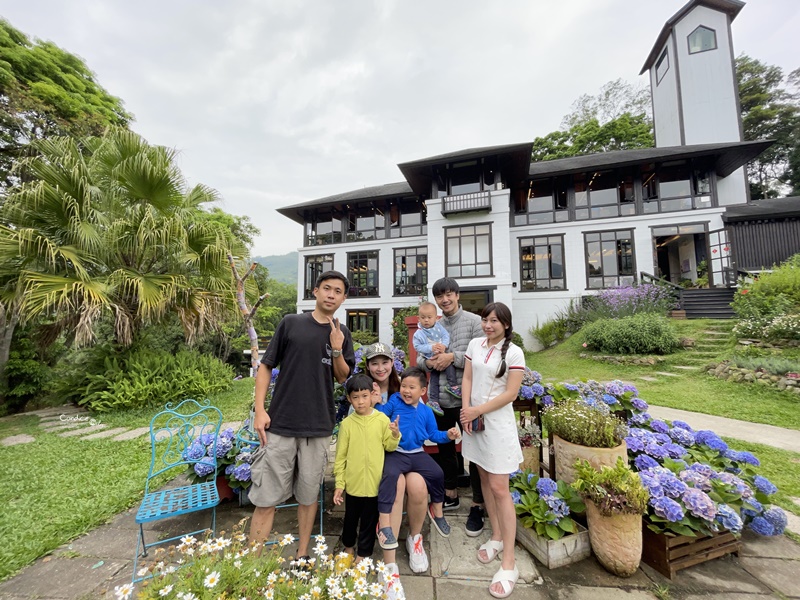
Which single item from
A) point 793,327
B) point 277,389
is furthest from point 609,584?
point 793,327

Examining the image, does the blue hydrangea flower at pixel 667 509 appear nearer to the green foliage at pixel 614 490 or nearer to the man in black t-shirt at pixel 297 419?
the green foliage at pixel 614 490

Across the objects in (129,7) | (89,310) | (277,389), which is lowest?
(277,389)

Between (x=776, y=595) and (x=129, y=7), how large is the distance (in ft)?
40.4

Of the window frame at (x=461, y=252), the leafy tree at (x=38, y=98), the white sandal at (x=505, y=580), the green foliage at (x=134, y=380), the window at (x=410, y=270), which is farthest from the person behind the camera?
the window at (x=410, y=270)

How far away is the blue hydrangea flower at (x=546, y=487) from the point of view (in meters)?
2.08

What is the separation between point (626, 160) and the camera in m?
13.6

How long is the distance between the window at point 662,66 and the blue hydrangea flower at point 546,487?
2527 cm

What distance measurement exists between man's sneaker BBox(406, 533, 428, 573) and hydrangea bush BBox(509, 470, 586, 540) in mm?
708

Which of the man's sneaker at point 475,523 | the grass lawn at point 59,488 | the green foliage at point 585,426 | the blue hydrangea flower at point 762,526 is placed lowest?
the grass lawn at point 59,488

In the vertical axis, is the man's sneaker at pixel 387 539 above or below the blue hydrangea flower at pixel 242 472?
below

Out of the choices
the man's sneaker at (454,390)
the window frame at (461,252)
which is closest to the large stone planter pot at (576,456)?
the man's sneaker at (454,390)

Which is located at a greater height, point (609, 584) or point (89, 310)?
point (89, 310)

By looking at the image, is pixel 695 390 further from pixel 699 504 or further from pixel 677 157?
pixel 677 157

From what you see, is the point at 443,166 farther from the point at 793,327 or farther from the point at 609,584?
the point at 609,584
